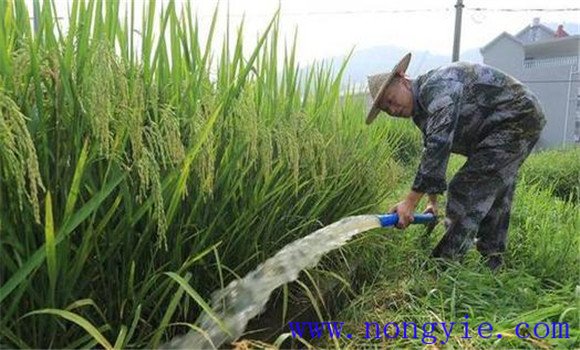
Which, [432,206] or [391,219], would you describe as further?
[432,206]

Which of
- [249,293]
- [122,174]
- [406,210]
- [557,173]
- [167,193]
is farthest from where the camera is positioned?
[557,173]

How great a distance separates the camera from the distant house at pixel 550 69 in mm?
14258

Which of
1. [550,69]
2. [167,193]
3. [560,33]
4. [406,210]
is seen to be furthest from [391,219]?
[560,33]

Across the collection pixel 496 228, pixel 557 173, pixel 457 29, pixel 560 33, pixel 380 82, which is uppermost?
pixel 560 33

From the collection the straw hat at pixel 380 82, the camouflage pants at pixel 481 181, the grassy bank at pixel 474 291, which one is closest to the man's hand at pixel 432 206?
the camouflage pants at pixel 481 181

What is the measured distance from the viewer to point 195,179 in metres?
1.43

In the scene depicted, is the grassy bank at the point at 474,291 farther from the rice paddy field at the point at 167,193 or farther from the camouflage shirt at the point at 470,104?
the camouflage shirt at the point at 470,104

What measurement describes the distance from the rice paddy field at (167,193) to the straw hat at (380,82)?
0.27 meters

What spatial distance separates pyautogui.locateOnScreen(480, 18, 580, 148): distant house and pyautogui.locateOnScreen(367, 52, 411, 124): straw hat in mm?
11909

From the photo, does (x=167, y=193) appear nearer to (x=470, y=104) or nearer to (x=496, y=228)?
(x=470, y=104)

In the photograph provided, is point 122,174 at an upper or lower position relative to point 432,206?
upper

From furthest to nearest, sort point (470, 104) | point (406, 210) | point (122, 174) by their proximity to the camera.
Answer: point (470, 104), point (406, 210), point (122, 174)

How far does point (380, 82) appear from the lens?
2770mm

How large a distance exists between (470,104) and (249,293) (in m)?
1.77
